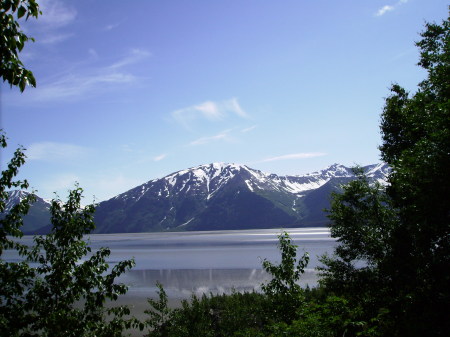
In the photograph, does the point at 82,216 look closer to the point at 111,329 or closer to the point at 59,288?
the point at 59,288

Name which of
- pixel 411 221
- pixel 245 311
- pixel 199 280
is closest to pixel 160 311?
pixel 245 311

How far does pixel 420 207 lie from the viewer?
14.8 m

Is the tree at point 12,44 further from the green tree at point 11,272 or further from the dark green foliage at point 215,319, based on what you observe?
the dark green foliage at point 215,319

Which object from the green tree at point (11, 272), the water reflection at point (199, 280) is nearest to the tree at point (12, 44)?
the green tree at point (11, 272)

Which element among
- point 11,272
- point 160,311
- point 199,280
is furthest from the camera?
point 199,280

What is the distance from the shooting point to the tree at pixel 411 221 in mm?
14062

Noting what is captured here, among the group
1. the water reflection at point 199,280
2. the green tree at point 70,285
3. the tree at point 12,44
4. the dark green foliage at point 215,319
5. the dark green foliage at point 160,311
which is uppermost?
the tree at point 12,44

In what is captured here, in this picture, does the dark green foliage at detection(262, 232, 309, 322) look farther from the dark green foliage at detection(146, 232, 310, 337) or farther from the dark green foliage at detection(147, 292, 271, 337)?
the dark green foliage at detection(147, 292, 271, 337)

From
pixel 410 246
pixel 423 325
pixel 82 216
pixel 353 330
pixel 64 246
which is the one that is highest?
pixel 82 216

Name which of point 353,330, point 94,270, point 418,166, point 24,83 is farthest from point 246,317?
point 24,83

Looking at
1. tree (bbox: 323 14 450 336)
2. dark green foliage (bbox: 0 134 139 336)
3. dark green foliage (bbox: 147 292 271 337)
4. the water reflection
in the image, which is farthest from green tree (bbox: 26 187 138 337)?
the water reflection

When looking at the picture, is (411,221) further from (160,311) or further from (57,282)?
(160,311)

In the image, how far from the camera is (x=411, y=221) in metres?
16.4

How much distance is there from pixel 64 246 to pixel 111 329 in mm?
2616
